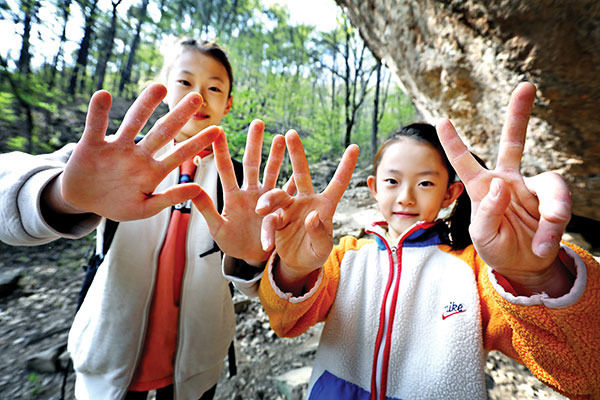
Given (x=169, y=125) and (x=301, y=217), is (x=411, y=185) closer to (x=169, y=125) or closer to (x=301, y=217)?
(x=301, y=217)

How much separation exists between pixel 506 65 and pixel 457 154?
1909 mm

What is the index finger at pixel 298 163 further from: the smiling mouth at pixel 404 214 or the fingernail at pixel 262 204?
the smiling mouth at pixel 404 214

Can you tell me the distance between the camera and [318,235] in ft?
3.10

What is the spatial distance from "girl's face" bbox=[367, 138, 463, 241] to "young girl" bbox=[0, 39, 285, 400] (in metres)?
0.66

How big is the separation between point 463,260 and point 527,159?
88.3 inches

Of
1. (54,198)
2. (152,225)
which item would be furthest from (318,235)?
(54,198)

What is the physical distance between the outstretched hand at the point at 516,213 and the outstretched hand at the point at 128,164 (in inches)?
40.5

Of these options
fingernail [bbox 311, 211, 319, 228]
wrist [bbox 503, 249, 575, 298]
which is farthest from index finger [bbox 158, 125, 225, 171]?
wrist [bbox 503, 249, 575, 298]

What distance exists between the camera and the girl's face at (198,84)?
5.05ft

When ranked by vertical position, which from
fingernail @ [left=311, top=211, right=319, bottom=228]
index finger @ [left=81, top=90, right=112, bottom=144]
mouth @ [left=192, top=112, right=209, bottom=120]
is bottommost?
fingernail @ [left=311, top=211, right=319, bottom=228]

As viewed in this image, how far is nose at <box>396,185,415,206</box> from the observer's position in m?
1.31

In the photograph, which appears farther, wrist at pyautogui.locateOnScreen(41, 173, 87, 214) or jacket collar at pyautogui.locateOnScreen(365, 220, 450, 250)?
jacket collar at pyautogui.locateOnScreen(365, 220, 450, 250)

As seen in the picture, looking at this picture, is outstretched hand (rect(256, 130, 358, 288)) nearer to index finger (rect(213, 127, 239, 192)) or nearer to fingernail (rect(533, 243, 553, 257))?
index finger (rect(213, 127, 239, 192))

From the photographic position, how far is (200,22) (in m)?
16.2
